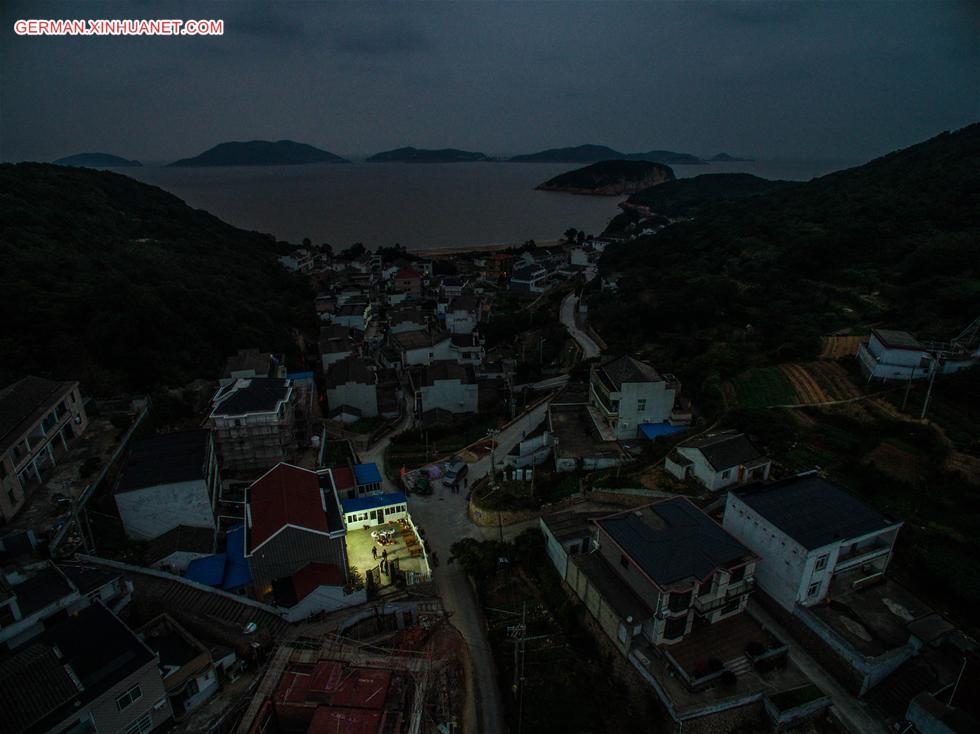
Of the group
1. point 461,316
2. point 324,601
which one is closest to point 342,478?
point 324,601

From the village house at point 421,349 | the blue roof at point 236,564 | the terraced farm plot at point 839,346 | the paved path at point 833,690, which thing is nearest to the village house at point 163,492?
the blue roof at point 236,564

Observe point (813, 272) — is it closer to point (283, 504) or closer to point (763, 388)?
point (763, 388)

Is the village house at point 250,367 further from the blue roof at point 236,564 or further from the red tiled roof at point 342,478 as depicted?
the blue roof at point 236,564

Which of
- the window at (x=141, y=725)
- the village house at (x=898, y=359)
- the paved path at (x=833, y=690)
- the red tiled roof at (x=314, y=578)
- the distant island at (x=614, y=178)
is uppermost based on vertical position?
the distant island at (x=614, y=178)

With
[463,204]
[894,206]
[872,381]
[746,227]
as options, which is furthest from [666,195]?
[872,381]

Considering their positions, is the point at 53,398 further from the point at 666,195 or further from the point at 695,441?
the point at 666,195

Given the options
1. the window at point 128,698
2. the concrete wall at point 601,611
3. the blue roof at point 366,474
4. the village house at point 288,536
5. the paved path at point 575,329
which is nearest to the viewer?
the window at point 128,698

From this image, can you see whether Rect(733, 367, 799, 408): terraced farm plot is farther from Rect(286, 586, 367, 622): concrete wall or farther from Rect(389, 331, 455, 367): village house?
Rect(389, 331, 455, 367): village house
